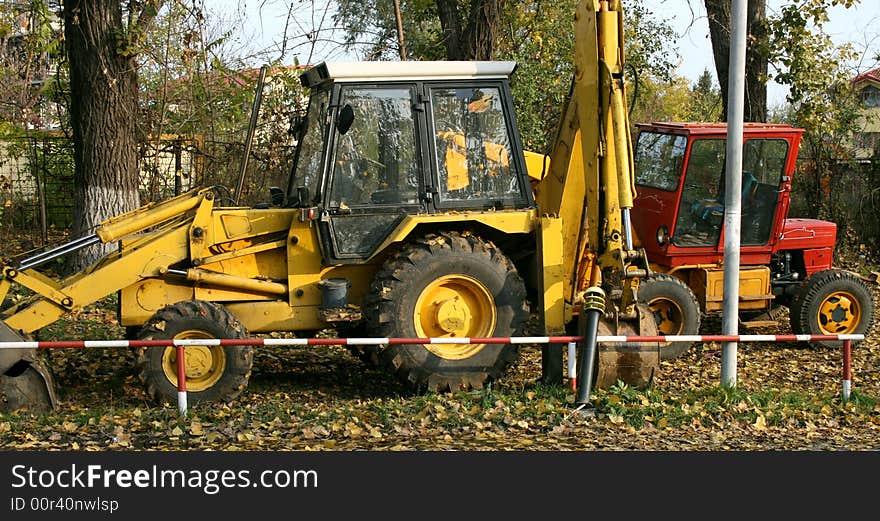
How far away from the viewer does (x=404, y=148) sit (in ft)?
28.7

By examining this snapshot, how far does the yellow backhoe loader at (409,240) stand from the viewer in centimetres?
859

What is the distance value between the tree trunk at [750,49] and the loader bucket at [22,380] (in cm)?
1165

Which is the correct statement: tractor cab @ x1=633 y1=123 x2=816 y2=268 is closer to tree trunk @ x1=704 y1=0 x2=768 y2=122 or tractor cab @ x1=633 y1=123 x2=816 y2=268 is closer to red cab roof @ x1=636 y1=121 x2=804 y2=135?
red cab roof @ x1=636 y1=121 x2=804 y2=135

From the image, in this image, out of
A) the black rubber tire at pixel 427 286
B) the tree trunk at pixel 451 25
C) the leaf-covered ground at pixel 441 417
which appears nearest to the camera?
the leaf-covered ground at pixel 441 417

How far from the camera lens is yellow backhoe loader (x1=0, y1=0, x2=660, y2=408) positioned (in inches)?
338

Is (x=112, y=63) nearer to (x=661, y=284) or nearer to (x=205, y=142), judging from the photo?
(x=205, y=142)

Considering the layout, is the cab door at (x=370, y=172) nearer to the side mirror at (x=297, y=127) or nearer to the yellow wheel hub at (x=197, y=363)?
the side mirror at (x=297, y=127)

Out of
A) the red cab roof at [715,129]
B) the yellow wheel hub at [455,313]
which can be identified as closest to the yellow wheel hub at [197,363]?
the yellow wheel hub at [455,313]

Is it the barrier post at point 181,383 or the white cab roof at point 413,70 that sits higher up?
the white cab roof at point 413,70

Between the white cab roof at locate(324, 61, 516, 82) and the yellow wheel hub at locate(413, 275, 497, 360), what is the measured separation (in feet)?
5.63

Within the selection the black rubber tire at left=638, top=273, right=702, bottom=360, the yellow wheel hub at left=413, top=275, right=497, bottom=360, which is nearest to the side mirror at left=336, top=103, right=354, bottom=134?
the yellow wheel hub at left=413, top=275, right=497, bottom=360

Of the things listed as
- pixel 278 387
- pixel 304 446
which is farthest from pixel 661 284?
pixel 304 446

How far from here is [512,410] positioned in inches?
317

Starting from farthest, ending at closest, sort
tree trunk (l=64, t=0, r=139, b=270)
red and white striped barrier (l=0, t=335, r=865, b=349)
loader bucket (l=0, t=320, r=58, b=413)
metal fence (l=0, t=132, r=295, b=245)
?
metal fence (l=0, t=132, r=295, b=245) → tree trunk (l=64, t=0, r=139, b=270) → loader bucket (l=0, t=320, r=58, b=413) → red and white striped barrier (l=0, t=335, r=865, b=349)
